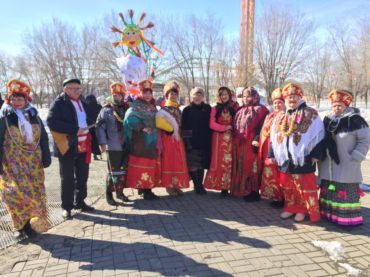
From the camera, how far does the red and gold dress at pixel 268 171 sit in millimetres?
4301

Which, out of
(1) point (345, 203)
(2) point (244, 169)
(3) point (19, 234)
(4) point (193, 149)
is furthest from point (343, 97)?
(3) point (19, 234)

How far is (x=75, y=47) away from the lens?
24.0m

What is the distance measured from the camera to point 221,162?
486 centimetres

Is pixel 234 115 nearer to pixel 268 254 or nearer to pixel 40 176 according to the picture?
pixel 268 254

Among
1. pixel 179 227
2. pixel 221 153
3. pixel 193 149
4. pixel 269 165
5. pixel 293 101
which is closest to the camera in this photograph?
pixel 293 101

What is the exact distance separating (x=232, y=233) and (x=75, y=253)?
1.78 m

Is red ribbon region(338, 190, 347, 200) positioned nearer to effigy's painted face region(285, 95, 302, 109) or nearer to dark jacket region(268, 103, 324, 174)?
dark jacket region(268, 103, 324, 174)

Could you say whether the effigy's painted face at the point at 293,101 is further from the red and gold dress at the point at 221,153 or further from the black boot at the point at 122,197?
the black boot at the point at 122,197

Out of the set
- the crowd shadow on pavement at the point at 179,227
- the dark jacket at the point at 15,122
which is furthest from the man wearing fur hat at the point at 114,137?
the dark jacket at the point at 15,122

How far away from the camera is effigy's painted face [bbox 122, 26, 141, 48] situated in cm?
841

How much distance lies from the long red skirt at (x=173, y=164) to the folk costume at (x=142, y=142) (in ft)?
0.44

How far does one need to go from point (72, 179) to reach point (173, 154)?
5.09ft

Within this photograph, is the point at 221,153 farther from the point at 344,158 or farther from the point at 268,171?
the point at 344,158

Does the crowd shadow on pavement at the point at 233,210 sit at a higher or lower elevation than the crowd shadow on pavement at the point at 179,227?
higher
